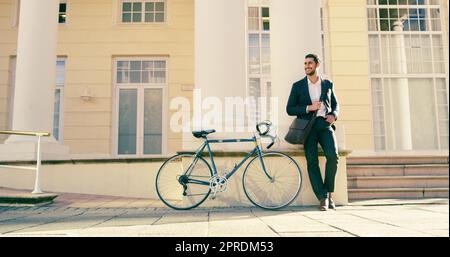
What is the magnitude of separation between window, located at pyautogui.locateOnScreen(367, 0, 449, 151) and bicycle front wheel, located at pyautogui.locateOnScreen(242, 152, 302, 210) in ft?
19.8

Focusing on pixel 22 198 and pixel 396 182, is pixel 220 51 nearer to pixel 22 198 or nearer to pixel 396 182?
pixel 396 182

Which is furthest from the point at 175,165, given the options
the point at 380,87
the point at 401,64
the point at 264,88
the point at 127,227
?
the point at 401,64

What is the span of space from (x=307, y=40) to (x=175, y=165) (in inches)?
93.6

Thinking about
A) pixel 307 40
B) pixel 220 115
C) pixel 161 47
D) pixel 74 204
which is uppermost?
pixel 161 47

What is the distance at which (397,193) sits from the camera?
17.4 ft

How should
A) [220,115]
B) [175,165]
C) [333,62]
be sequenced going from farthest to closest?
[333,62] < [220,115] < [175,165]

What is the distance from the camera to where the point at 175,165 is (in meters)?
4.43

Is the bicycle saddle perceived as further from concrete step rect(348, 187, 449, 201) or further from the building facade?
the building facade

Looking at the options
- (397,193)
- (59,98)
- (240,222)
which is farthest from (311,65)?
(59,98)

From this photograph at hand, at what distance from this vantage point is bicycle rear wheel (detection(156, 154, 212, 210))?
436cm

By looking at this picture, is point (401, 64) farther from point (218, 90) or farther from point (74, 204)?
point (74, 204)

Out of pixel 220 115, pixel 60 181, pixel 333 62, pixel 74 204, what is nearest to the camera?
pixel 220 115

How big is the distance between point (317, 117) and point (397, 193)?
202cm

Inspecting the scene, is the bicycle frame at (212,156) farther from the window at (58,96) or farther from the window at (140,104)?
the window at (58,96)
